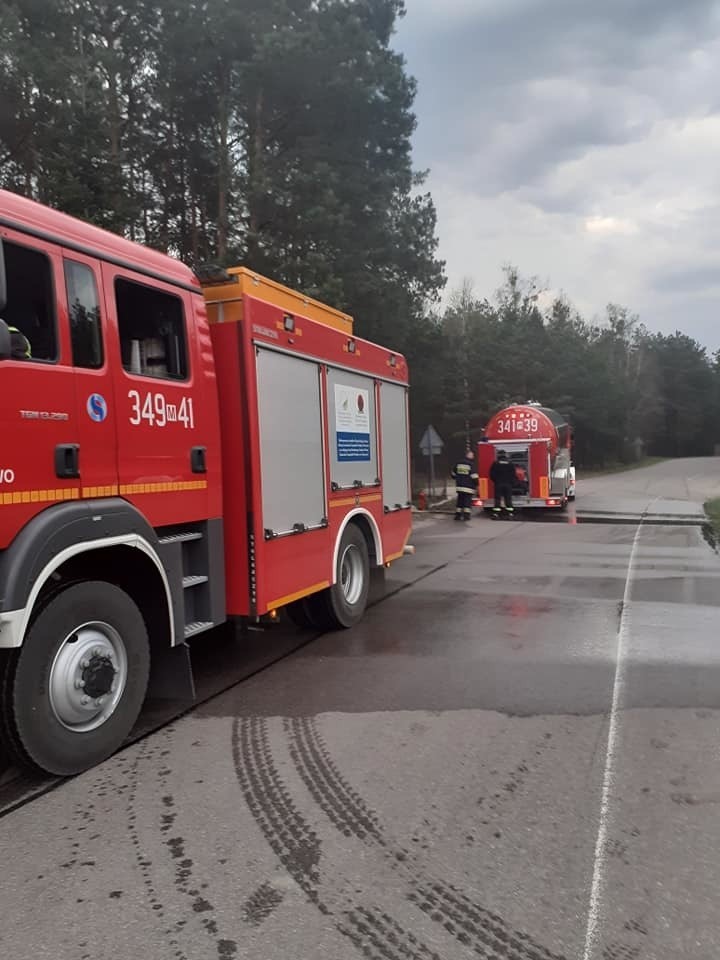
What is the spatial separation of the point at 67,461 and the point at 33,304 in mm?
839

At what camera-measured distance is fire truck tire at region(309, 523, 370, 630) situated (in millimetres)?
7234

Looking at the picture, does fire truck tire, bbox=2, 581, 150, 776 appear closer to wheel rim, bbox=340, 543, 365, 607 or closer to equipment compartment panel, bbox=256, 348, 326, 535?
equipment compartment panel, bbox=256, 348, 326, 535

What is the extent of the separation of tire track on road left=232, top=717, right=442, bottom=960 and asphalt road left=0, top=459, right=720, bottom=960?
11mm

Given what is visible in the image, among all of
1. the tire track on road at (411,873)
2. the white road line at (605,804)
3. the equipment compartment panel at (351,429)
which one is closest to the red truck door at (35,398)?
the tire track on road at (411,873)

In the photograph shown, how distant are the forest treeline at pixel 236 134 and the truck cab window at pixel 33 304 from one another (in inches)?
401

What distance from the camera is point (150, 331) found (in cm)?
479

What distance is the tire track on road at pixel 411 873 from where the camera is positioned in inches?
105

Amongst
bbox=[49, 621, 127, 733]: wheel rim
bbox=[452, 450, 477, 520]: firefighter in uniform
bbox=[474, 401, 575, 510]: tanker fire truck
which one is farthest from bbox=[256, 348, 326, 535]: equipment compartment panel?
bbox=[474, 401, 575, 510]: tanker fire truck

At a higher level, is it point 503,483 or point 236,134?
point 236,134

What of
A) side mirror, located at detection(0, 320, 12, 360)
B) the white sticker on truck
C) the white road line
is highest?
side mirror, located at detection(0, 320, 12, 360)

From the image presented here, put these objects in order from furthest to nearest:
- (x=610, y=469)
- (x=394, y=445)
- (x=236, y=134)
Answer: (x=610, y=469)
(x=236, y=134)
(x=394, y=445)

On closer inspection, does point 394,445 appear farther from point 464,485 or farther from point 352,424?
point 464,485

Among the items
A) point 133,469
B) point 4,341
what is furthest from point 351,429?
point 4,341

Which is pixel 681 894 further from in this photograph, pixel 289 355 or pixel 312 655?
pixel 289 355
